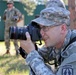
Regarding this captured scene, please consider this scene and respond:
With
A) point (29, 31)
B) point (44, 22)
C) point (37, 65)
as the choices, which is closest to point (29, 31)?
point (29, 31)

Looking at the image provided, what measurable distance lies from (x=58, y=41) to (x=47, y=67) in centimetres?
23

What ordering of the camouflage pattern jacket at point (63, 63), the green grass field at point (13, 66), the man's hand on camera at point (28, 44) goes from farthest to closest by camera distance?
1. the green grass field at point (13, 66)
2. the man's hand on camera at point (28, 44)
3. the camouflage pattern jacket at point (63, 63)

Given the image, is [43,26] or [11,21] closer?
[43,26]

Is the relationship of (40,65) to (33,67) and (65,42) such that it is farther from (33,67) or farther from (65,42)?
(65,42)

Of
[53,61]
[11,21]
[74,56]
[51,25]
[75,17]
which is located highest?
[51,25]

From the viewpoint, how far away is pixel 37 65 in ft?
8.96

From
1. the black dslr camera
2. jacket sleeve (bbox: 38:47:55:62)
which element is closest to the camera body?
the black dslr camera

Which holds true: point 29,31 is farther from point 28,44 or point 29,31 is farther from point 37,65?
point 37,65

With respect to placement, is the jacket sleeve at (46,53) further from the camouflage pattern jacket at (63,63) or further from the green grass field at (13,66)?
the green grass field at (13,66)

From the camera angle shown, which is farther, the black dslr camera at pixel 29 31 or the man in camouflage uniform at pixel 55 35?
the black dslr camera at pixel 29 31

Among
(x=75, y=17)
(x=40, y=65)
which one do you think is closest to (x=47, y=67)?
(x=40, y=65)

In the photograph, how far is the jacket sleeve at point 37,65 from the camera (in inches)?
106

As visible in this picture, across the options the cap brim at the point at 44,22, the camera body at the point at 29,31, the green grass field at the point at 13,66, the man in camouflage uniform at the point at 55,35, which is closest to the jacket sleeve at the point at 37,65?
the man in camouflage uniform at the point at 55,35

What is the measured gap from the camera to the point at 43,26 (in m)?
2.78
